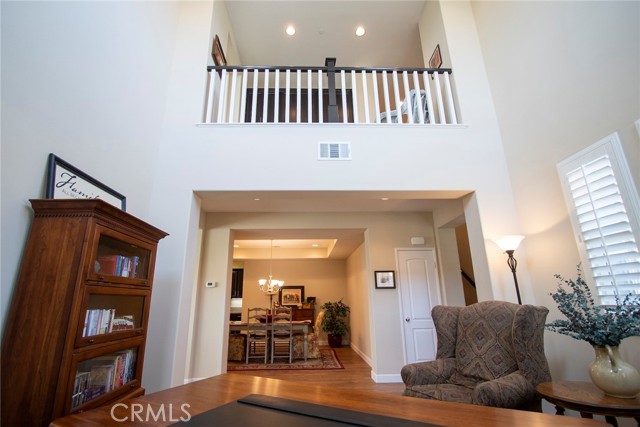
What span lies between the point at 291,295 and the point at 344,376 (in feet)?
14.1

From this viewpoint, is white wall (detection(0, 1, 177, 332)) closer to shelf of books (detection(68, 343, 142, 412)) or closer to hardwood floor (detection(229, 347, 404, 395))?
shelf of books (detection(68, 343, 142, 412))

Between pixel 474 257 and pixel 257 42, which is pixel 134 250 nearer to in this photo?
pixel 474 257

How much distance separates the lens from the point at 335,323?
7.77 metres

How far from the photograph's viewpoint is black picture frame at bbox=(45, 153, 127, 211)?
1.81 m

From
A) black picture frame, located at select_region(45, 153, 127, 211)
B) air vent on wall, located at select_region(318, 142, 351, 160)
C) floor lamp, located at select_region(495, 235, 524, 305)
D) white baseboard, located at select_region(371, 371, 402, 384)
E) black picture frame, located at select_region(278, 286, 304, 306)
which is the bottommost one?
white baseboard, located at select_region(371, 371, 402, 384)

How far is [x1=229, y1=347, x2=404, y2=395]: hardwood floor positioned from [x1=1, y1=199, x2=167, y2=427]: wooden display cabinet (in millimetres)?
2988

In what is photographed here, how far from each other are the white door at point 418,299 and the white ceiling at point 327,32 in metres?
3.87

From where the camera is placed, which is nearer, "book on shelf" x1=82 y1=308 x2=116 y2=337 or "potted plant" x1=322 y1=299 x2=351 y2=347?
"book on shelf" x1=82 y1=308 x2=116 y2=337

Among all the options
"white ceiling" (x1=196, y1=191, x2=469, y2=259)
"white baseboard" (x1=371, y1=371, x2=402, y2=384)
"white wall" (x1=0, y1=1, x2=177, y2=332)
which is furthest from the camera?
"white baseboard" (x1=371, y1=371, x2=402, y2=384)

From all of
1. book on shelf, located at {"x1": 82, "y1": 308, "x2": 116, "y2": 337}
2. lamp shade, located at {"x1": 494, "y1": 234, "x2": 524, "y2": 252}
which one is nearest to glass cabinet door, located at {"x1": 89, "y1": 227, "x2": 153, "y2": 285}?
book on shelf, located at {"x1": 82, "y1": 308, "x2": 116, "y2": 337}

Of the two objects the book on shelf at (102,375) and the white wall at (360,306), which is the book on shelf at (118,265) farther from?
the white wall at (360,306)

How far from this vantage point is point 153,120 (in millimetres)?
3150

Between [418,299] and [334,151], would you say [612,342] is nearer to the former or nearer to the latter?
[334,151]

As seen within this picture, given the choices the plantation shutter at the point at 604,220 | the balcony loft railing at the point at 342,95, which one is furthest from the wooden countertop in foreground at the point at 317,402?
the balcony loft railing at the point at 342,95
